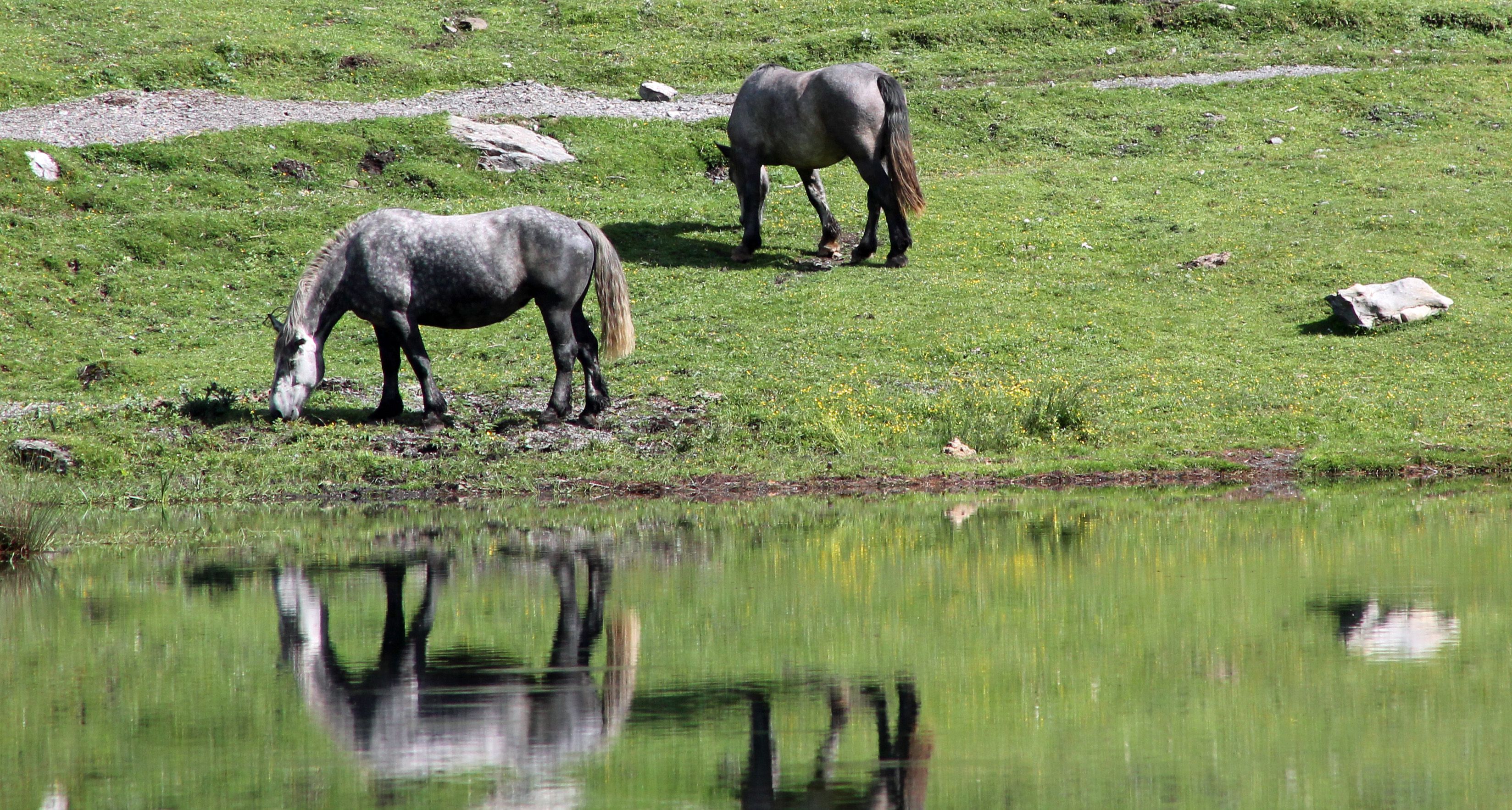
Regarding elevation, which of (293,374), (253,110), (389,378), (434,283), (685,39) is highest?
(685,39)

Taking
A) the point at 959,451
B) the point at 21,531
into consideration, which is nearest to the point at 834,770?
the point at 21,531

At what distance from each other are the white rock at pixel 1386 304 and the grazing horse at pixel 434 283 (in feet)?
36.0

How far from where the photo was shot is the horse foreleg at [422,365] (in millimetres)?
19078

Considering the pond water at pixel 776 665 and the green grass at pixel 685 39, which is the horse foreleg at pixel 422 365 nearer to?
the pond water at pixel 776 665

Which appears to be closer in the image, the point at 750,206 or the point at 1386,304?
the point at 1386,304

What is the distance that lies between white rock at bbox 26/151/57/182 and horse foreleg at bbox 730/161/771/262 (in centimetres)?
1350

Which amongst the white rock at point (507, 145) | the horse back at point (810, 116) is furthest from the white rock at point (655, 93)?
the horse back at point (810, 116)

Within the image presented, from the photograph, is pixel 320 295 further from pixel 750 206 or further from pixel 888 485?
pixel 750 206

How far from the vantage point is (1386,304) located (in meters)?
23.1

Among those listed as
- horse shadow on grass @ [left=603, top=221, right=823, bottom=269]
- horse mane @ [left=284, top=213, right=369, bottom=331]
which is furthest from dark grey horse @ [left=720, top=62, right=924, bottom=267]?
horse mane @ [left=284, top=213, right=369, bottom=331]

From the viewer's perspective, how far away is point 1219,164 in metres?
33.2

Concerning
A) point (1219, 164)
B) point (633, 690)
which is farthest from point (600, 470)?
point (1219, 164)

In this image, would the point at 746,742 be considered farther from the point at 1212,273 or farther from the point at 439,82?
the point at 439,82

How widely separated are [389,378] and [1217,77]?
2782 cm
